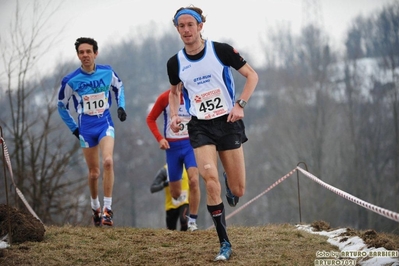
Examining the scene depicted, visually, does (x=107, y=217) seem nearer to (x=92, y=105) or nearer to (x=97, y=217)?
(x=97, y=217)

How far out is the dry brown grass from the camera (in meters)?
7.66

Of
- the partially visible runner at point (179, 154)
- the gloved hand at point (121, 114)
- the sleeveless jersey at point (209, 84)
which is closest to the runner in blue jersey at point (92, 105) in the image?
the gloved hand at point (121, 114)

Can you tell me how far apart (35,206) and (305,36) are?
121 ft

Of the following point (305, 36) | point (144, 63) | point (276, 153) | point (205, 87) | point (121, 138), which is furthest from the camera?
point (144, 63)

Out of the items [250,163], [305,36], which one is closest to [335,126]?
[305,36]

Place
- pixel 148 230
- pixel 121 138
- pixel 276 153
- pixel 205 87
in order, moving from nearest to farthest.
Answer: pixel 205 87 < pixel 148 230 < pixel 276 153 < pixel 121 138

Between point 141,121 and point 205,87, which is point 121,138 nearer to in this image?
point 141,121

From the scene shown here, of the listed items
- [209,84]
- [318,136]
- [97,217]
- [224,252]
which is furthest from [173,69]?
[318,136]

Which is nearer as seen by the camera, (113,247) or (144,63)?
(113,247)

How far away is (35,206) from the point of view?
17891 mm

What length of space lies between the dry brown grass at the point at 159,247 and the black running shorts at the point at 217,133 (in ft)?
4.11

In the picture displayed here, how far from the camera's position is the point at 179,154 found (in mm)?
11336

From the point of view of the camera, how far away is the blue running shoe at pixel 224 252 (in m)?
7.50

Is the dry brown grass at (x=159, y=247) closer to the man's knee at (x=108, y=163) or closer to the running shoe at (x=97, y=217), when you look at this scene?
the man's knee at (x=108, y=163)
